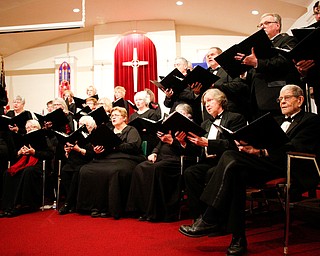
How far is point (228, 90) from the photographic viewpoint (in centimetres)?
394

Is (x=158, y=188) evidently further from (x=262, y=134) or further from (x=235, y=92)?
(x=262, y=134)

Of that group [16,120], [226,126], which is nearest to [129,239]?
[226,126]

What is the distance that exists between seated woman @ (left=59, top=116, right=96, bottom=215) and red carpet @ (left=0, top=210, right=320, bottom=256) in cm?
65

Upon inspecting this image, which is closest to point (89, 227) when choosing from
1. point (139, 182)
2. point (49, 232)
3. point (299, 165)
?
point (49, 232)

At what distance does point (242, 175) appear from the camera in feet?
8.49

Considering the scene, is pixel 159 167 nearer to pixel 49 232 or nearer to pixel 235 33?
pixel 49 232

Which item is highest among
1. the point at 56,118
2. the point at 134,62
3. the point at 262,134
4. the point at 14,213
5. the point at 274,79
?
the point at 134,62

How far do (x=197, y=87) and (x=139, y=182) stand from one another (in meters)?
1.21

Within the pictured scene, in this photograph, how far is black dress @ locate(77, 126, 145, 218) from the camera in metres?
4.17

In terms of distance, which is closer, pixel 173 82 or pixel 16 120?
pixel 173 82

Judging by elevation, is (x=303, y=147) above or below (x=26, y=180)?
above

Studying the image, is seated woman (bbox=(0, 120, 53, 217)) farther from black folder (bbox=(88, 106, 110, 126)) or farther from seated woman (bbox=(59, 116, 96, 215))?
black folder (bbox=(88, 106, 110, 126))

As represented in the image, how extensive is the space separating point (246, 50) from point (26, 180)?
309cm

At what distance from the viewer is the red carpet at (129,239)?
2.70m
